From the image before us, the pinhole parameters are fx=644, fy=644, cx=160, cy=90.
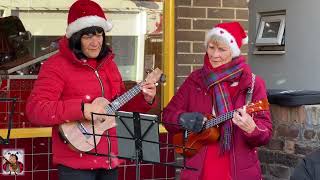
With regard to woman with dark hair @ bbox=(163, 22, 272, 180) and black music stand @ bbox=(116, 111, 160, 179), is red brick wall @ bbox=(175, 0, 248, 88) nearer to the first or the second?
woman with dark hair @ bbox=(163, 22, 272, 180)

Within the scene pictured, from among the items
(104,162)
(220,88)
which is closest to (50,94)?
(104,162)

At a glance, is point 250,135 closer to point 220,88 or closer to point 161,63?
point 220,88

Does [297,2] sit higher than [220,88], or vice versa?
[297,2]

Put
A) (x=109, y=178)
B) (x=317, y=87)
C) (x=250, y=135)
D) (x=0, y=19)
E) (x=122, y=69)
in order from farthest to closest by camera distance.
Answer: (x=317, y=87) → (x=122, y=69) → (x=0, y=19) → (x=109, y=178) → (x=250, y=135)

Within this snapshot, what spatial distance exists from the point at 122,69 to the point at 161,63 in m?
0.36

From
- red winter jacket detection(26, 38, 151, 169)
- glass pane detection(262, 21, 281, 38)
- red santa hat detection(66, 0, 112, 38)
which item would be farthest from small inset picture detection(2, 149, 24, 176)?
glass pane detection(262, 21, 281, 38)

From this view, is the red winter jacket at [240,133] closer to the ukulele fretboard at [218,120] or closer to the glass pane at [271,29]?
the ukulele fretboard at [218,120]

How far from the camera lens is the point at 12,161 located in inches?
208

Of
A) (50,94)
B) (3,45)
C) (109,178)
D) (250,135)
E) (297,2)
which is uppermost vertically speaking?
(297,2)

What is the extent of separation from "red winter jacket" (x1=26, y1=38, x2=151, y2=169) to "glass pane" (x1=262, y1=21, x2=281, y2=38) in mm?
5059

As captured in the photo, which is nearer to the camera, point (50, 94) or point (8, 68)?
point (50, 94)

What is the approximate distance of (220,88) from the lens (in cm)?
417

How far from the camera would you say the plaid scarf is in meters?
4.11

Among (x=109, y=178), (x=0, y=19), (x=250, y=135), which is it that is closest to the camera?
(x=250, y=135)
